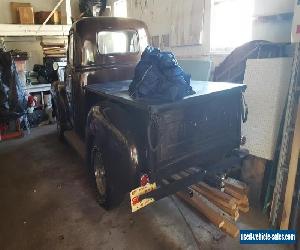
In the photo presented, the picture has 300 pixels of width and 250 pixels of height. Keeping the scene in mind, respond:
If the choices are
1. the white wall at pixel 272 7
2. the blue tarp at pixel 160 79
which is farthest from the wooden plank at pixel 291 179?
the white wall at pixel 272 7

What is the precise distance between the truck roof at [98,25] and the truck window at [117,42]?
2.7 inches

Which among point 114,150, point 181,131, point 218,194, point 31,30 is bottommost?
point 218,194

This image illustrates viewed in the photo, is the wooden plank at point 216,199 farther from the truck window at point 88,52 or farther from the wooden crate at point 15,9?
the wooden crate at point 15,9

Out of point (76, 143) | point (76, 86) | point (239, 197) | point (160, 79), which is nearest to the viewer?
point (160, 79)

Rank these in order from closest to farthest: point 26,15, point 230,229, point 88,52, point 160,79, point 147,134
Result: point 147,134 → point 160,79 → point 230,229 → point 88,52 → point 26,15

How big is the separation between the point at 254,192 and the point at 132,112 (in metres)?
1.79

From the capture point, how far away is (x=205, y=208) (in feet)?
8.86

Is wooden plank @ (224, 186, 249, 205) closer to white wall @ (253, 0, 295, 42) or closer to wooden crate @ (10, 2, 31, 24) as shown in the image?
white wall @ (253, 0, 295, 42)

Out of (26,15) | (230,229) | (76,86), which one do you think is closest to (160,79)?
(230,229)

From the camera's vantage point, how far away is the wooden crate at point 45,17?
305 inches

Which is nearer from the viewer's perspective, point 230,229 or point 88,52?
point 230,229

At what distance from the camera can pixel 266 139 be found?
3.01 metres

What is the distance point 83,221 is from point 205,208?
4.40ft

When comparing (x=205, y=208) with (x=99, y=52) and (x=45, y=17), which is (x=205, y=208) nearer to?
(x=99, y=52)
